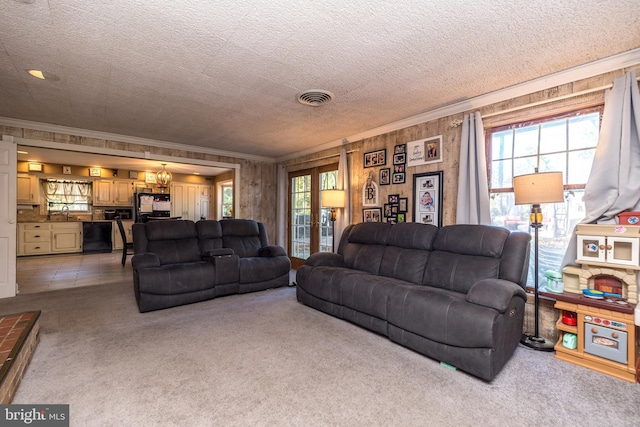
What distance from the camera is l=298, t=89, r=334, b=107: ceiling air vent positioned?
2973 mm

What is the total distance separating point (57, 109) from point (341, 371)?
4.35m

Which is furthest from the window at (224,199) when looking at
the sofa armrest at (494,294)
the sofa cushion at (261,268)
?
the sofa armrest at (494,294)

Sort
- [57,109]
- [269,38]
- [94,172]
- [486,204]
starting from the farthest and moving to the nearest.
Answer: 1. [94,172]
2. [57,109]
3. [486,204]
4. [269,38]

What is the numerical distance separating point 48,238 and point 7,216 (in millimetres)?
4518

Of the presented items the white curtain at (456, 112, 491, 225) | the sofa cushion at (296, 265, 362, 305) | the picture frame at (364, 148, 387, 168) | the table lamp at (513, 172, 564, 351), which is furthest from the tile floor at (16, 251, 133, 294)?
the table lamp at (513, 172, 564, 351)

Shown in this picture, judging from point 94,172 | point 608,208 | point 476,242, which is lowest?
point 476,242

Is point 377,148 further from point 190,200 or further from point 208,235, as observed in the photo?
point 190,200

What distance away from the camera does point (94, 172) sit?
805 cm

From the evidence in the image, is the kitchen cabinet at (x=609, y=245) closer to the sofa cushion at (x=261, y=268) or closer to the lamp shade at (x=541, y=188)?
the lamp shade at (x=541, y=188)

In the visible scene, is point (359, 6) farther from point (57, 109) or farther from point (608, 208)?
point (57, 109)

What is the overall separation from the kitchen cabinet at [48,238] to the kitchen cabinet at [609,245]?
10058 millimetres

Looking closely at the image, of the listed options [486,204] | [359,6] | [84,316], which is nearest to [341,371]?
[486,204]

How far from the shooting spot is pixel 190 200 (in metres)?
9.45

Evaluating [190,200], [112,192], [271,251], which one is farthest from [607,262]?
[112,192]
